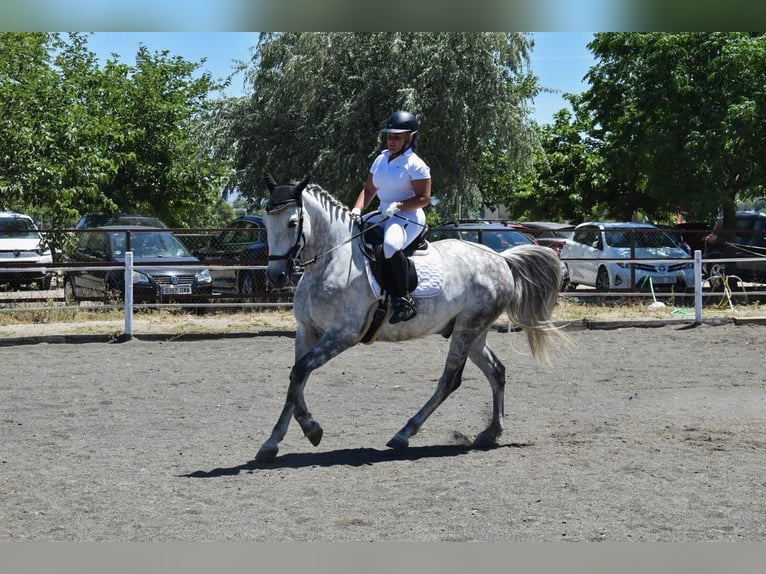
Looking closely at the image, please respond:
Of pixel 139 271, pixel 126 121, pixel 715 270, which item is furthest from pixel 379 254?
pixel 126 121

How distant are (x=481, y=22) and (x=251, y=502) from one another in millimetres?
4457

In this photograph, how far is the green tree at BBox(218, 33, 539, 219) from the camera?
26.0 m

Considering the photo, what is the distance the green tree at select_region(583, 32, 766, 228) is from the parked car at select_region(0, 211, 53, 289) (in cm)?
1394

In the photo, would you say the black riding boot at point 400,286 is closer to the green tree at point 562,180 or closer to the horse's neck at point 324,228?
the horse's neck at point 324,228

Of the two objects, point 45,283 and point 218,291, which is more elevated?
point 45,283

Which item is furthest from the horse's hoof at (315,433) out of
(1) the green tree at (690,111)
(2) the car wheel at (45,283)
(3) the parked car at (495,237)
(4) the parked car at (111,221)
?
(4) the parked car at (111,221)

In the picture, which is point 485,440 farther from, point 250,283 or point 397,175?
point 250,283

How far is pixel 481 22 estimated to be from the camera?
8836 mm

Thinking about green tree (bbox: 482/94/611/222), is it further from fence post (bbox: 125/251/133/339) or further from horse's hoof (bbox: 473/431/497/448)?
horse's hoof (bbox: 473/431/497/448)

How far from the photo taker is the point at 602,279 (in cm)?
2144

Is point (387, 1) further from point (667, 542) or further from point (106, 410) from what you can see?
point (106, 410)

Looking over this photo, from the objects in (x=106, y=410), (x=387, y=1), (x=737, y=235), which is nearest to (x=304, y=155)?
(x=737, y=235)

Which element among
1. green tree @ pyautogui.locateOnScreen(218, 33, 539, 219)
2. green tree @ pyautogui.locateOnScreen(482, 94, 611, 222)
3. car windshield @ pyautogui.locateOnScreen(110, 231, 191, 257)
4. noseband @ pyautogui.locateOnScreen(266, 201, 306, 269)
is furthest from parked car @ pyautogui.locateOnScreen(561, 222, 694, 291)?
green tree @ pyautogui.locateOnScreen(482, 94, 611, 222)

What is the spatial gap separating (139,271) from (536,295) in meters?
11.2
